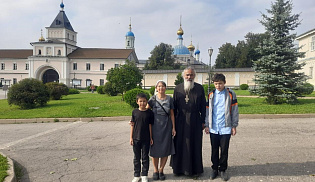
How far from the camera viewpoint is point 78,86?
59500mm

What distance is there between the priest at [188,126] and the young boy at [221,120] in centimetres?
18

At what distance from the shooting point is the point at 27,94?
46.6ft

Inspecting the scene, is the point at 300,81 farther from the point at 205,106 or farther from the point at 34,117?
the point at 34,117

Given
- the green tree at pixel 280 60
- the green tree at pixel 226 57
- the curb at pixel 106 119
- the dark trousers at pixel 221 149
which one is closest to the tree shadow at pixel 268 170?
the dark trousers at pixel 221 149

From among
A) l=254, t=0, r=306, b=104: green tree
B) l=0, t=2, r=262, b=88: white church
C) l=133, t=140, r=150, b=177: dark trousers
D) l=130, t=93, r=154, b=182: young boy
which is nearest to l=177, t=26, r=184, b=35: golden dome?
l=0, t=2, r=262, b=88: white church

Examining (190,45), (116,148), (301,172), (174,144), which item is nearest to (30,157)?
(116,148)

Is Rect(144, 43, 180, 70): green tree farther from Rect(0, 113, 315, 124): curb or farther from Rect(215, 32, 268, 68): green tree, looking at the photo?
Rect(0, 113, 315, 124): curb

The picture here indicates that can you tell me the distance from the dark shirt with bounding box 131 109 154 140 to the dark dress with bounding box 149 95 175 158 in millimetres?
98

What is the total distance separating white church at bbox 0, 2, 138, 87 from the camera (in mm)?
59562

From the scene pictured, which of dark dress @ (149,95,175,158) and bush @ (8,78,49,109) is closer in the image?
dark dress @ (149,95,175,158)

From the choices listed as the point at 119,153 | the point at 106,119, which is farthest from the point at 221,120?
the point at 106,119

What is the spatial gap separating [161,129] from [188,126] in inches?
18.3

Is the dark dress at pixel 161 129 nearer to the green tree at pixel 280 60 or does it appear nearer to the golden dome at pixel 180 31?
the green tree at pixel 280 60

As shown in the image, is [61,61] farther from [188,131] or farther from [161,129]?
[188,131]
